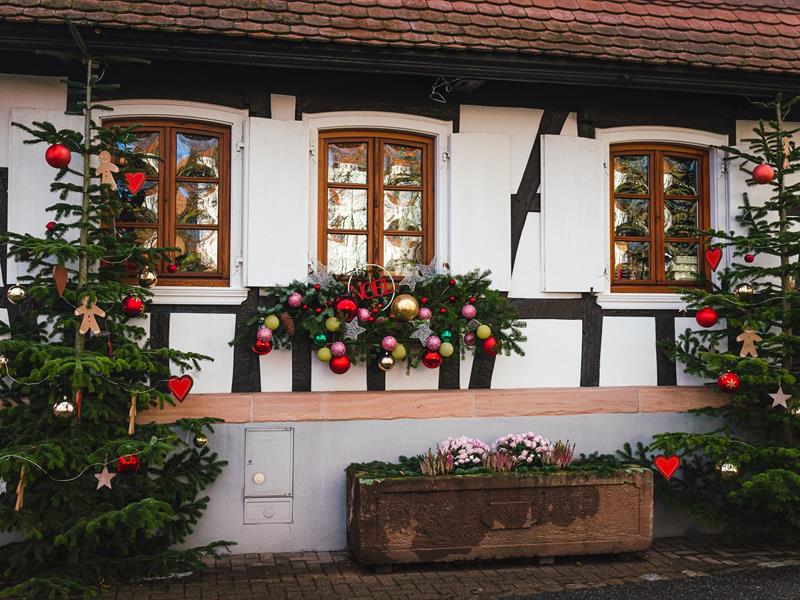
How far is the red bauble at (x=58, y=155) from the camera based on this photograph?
17.6 ft

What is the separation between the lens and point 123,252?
217 inches

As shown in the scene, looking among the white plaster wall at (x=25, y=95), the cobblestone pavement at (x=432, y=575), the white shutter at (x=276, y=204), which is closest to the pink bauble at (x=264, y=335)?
the white shutter at (x=276, y=204)

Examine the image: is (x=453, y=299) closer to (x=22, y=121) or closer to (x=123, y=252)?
(x=123, y=252)

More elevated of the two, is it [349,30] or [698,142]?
[349,30]

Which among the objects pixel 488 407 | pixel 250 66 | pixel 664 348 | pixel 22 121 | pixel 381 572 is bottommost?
pixel 381 572

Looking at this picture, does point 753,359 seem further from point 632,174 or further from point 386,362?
point 386,362

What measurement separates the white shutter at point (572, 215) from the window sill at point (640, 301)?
0.11 meters

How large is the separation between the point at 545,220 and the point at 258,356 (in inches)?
92.3

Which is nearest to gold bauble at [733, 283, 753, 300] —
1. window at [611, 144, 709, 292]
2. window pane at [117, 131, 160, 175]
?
window at [611, 144, 709, 292]

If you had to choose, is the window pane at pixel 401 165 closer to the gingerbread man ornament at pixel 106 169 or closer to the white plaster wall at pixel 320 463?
the white plaster wall at pixel 320 463

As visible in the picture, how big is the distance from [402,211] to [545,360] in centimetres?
154

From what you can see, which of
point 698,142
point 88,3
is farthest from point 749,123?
point 88,3

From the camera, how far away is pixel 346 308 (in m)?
6.02

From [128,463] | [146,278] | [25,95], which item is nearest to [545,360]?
[146,278]
